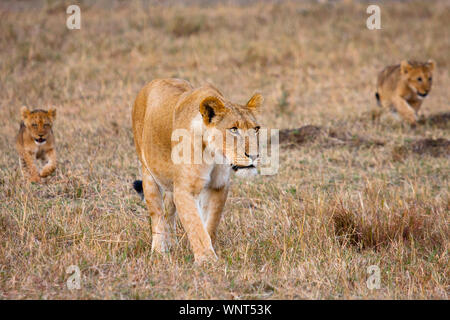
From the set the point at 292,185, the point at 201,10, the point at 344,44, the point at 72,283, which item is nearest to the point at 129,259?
the point at 72,283

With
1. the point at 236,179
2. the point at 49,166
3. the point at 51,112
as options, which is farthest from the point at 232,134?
the point at 51,112

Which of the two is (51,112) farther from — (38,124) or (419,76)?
(419,76)

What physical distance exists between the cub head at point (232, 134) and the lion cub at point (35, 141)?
11.3ft

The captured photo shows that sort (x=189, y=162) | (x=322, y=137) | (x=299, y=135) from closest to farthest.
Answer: (x=189, y=162) → (x=322, y=137) → (x=299, y=135)

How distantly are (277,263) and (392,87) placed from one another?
288 inches

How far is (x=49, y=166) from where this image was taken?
726 centimetres

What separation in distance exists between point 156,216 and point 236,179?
7.00 ft

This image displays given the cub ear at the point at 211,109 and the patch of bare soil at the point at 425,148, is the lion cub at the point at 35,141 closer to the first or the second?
the cub ear at the point at 211,109

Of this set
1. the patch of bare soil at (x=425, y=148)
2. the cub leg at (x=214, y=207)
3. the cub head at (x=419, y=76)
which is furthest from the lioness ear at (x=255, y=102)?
the cub head at (x=419, y=76)

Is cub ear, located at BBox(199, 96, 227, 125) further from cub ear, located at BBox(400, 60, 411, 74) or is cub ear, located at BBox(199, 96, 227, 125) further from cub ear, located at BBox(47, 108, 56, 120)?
cub ear, located at BBox(400, 60, 411, 74)

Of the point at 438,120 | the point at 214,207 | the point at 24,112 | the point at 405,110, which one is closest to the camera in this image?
the point at 214,207

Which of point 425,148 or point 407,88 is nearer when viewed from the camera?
point 425,148

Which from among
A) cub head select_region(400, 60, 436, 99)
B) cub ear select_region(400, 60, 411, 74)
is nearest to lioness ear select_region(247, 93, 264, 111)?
cub head select_region(400, 60, 436, 99)
